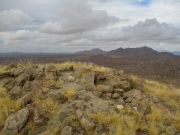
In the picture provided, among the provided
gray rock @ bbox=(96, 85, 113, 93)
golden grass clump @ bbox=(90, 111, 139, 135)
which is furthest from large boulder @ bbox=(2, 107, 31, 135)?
gray rock @ bbox=(96, 85, 113, 93)

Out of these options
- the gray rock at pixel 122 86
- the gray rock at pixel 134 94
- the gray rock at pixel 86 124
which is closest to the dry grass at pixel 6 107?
the gray rock at pixel 86 124

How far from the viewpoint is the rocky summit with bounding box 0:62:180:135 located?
12.2 metres

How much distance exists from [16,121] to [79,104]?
314cm

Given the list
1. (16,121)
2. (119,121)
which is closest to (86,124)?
(119,121)

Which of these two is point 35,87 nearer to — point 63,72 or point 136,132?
point 63,72

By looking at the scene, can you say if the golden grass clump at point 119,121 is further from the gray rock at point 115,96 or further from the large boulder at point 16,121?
the large boulder at point 16,121

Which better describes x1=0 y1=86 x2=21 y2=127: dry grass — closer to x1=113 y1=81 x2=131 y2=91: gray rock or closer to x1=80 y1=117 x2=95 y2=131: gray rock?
x1=80 y1=117 x2=95 y2=131: gray rock

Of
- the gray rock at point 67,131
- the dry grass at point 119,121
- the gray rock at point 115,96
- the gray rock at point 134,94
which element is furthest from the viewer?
the gray rock at point 134,94

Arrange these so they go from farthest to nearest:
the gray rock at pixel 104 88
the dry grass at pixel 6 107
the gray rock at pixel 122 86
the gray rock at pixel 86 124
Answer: the gray rock at pixel 122 86 < the gray rock at pixel 104 88 < the dry grass at pixel 6 107 < the gray rock at pixel 86 124

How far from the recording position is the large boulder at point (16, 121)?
12188mm

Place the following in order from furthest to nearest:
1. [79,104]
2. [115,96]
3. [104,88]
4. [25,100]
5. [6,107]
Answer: [104,88] < [115,96] < [25,100] < [6,107] < [79,104]

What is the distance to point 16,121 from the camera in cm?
1258

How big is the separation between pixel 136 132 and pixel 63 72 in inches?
289

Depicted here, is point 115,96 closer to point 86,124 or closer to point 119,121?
point 119,121
